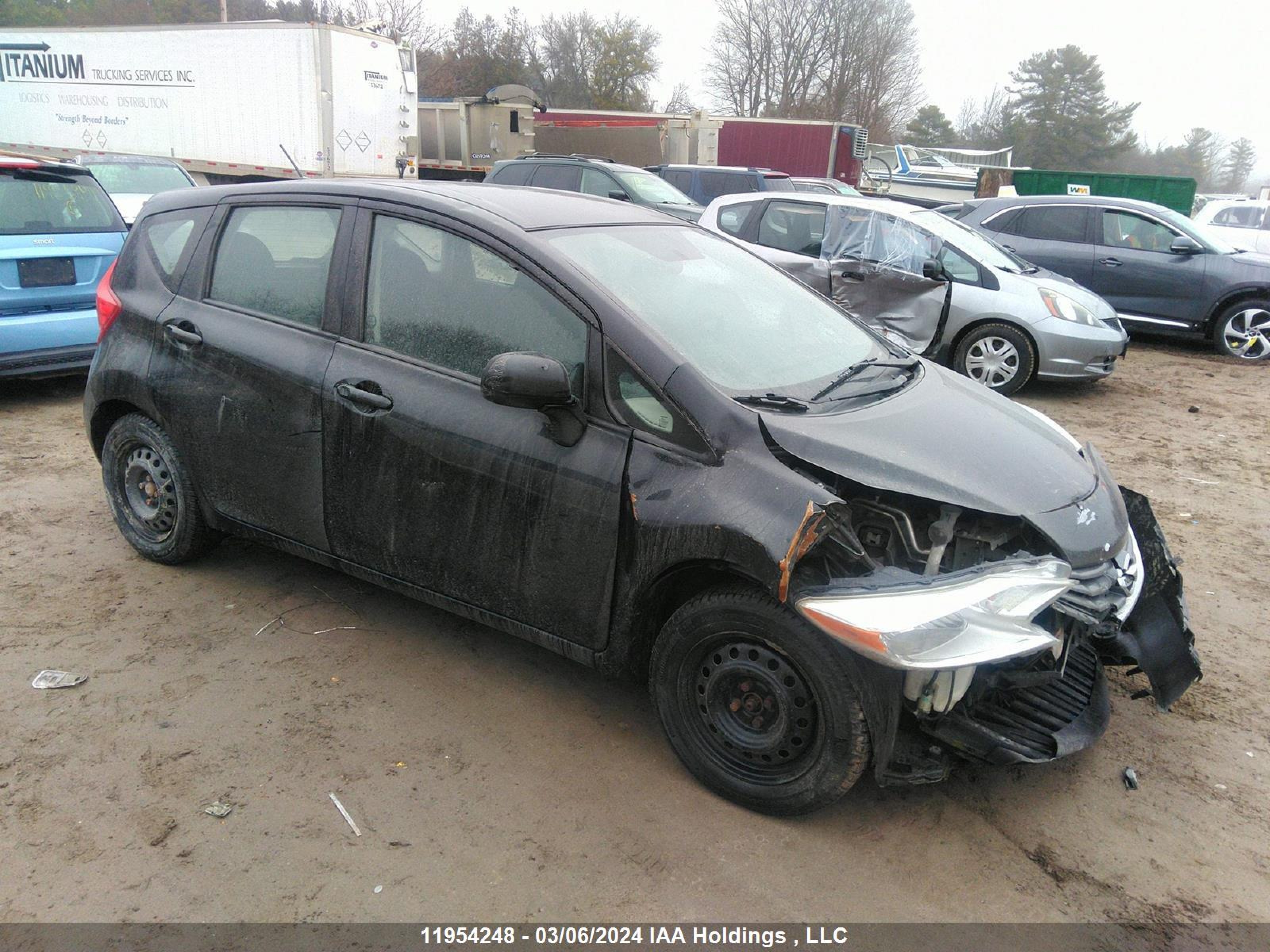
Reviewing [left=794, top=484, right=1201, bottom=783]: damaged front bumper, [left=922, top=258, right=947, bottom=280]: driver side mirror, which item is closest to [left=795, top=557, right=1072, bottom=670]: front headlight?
[left=794, top=484, right=1201, bottom=783]: damaged front bumper

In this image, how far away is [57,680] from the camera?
11.4 feet

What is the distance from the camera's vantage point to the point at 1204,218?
15.6m

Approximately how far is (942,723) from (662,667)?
856 mm

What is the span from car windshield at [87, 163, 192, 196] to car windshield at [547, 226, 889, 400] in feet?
31.3

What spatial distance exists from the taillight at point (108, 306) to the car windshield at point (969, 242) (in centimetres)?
680

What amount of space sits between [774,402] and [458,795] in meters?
1.61

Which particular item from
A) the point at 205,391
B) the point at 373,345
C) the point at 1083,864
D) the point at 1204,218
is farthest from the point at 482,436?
the point at 1204,218

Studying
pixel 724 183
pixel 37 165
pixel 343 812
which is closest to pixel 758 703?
pixel 343 812

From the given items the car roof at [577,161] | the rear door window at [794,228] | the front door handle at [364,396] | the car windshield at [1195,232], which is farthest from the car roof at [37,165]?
the car windshield at [1195,232]

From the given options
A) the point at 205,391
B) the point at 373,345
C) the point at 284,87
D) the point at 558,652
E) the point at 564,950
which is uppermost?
the point at 284,87

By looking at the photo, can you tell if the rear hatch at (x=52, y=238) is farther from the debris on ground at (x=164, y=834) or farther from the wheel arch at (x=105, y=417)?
the debris on ground at (x=164, y=834)

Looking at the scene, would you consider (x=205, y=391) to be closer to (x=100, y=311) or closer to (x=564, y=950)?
(x=100, y=311)

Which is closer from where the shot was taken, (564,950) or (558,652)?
(564,950)

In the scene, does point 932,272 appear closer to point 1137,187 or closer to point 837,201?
point 837,201
